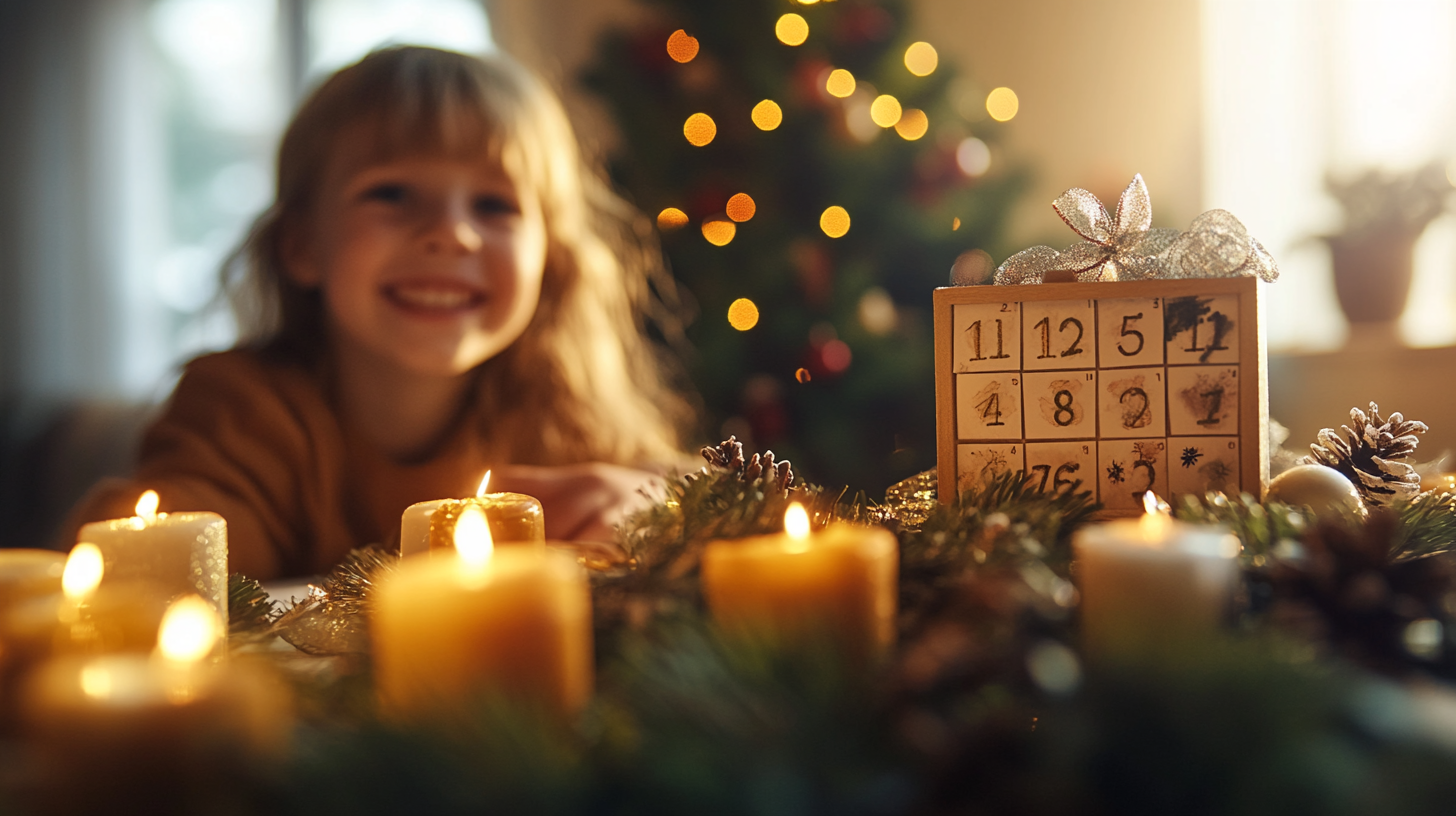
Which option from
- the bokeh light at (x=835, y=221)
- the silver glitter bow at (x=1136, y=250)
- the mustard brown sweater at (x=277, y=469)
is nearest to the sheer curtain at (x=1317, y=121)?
the bokeh light at (x=835, y=221)

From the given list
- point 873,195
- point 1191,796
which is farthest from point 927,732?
point 873,195

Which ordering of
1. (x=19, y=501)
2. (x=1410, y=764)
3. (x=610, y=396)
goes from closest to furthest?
1. (x=1410, y=764)
2. (x=610, y=396)
3. (x=19, y=501)

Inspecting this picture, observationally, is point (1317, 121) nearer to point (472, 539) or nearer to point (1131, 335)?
point (1131, 335)

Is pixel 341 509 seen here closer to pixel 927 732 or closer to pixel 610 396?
pixel 610 396

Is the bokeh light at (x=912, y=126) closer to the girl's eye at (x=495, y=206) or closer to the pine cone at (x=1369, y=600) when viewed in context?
the girl's eye at (x=495, y=206)

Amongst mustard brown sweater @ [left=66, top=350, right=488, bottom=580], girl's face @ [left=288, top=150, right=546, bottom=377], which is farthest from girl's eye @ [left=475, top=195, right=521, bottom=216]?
mustard brown sweater @ [left=66, top=350, right=488, bottom=580]

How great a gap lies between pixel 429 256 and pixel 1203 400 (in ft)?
2.89

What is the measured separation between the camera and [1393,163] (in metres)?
2.01

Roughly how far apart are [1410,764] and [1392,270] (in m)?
2.05

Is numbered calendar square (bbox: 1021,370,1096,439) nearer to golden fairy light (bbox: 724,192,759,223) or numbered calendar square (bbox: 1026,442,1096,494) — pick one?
numbered calendar square (bbox: 1026,442,1096,494)

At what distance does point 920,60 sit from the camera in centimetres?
193

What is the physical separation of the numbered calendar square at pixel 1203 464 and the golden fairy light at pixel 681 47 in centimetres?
162

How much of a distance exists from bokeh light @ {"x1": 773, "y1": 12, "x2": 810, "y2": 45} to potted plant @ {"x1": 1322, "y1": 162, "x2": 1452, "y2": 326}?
1085mm

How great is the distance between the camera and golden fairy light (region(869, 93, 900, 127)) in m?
1.88
